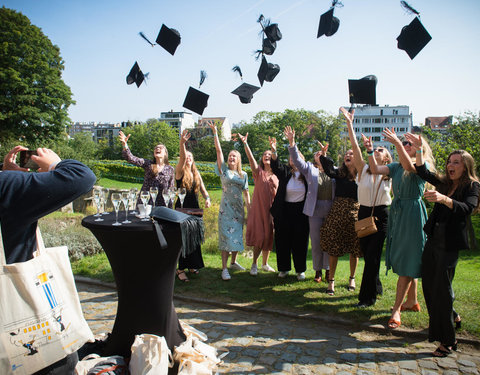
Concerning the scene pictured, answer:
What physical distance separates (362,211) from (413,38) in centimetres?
250

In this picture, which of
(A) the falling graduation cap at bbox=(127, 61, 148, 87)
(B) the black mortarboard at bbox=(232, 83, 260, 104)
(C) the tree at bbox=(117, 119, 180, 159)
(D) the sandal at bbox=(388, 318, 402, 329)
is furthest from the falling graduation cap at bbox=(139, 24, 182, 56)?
(C) the tree at bbox=(117, 119, 180, 159)

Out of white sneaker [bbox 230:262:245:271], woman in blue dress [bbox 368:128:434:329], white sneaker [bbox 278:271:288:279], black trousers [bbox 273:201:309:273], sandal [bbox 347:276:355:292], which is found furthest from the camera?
white sneaker [bbox 230:262:245:271]

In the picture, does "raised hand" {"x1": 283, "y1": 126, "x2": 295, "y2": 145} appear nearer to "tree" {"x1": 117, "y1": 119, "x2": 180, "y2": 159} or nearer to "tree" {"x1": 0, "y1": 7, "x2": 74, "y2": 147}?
"tree" {"x1": 0, "y1": 7, "x2": 74, "y2": 147}

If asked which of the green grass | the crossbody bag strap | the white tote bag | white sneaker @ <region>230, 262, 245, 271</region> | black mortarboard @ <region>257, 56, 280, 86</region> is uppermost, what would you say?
black mortarboard @ <region>257, 56, 280, 86</region>

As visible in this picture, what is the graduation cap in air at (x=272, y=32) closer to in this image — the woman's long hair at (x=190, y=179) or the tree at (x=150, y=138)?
the woman's long hair at (x=190, y=179)

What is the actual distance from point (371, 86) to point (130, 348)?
15.2 ft

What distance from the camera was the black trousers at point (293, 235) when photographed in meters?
5.98

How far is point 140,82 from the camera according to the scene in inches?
242

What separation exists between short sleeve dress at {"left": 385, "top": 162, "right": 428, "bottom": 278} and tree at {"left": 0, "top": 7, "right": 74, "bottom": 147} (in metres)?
27.0

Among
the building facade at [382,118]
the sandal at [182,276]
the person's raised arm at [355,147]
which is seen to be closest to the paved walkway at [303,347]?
the sandal at [182,276]

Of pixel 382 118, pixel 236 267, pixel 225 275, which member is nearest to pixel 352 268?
pixel 225 275

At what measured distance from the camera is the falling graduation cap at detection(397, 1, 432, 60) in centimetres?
492

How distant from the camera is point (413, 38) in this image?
499 centimetres

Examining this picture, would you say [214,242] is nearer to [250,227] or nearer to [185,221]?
[250,227]
